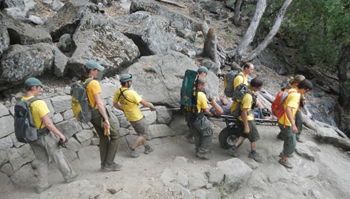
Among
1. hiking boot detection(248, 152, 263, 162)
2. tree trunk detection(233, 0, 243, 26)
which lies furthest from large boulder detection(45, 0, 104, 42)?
tree trunk detection(233, 0, 243, 26)

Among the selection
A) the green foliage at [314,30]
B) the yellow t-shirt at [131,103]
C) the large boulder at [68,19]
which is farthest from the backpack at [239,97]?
the green foliage at [314,30]

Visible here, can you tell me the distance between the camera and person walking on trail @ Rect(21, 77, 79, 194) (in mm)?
3770

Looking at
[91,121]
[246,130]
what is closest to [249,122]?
[246,130]

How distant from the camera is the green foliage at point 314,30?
13.4 metres

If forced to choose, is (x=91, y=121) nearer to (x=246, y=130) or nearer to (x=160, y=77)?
(x=160, y=77)

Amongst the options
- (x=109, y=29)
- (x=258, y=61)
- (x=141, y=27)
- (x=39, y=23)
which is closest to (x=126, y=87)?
(x=109, y=29)

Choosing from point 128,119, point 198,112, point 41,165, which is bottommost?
point 41,165

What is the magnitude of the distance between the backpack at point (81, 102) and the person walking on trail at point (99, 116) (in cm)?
10

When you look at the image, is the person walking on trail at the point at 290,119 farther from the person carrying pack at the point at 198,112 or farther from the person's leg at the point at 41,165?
the person's leg at the point at 41,165

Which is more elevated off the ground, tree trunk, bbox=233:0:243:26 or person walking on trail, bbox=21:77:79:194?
tree trunk, bbox=233:0:243:26

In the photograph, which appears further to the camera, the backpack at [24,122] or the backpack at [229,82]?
the backpack at [229,82]

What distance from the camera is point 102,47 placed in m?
7.11

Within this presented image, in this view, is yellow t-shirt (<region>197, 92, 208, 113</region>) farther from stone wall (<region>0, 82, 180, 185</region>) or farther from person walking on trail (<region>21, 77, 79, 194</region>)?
person walking on trail (<region>21, 77, 79, 194</region>)

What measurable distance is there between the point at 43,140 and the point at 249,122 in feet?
14.5
